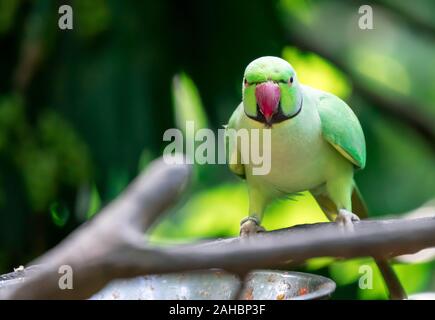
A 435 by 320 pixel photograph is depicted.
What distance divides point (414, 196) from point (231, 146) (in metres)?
2.27

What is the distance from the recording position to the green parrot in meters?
1.43

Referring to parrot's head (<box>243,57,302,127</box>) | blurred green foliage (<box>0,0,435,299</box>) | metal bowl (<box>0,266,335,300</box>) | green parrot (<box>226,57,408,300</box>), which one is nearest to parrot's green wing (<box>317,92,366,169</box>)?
green parrot (<box>226,57,408,300</box>)

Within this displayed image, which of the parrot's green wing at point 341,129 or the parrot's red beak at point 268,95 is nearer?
the parrot's red beak at point 268,95

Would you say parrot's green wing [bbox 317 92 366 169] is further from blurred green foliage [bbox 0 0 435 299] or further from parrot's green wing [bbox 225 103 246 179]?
blurred green foliage [bbox 0 0 435 299]

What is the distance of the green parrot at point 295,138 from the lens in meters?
1.43


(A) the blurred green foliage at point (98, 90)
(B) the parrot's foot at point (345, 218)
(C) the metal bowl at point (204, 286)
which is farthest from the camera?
(A) the blurred green foliage at point (98, 90)

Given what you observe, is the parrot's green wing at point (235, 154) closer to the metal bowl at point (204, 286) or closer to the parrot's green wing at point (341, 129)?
the parrot's green wing at point (341, 129)

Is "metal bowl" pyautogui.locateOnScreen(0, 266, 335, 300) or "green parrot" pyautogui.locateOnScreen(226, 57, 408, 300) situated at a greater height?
"green parrot" pyautogui.locateOnScreen(226, 57, 408, 300)

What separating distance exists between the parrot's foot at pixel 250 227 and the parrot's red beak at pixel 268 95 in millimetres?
286

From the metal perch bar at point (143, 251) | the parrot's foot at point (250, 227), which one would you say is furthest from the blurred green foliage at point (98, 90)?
the metal perch bar at point (143, 251)

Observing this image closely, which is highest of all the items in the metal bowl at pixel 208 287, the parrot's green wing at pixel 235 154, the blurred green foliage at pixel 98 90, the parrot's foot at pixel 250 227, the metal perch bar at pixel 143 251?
the blurred green foliage at pixel 98 90

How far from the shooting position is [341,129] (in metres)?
1.54
